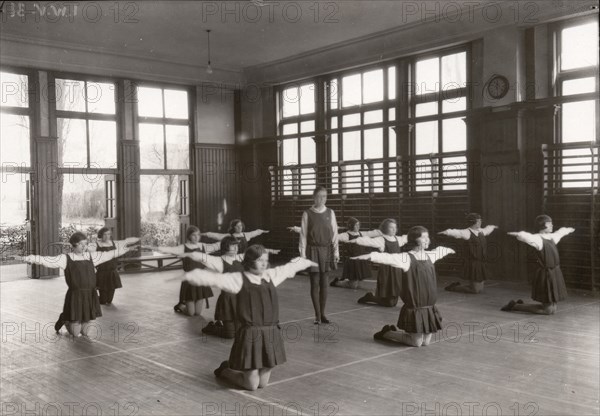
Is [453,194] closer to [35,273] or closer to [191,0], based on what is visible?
[191,0]

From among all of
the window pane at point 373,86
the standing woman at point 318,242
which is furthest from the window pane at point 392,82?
the standing woman at point 318,242

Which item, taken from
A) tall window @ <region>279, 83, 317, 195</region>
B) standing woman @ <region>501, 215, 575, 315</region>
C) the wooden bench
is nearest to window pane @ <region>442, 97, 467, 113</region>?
tall window @ <region>279, 83, 317, 195</region>

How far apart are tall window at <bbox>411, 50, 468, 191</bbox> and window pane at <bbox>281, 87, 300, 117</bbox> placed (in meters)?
2.95

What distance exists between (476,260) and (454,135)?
2.50m

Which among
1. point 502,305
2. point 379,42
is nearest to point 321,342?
point 502,305

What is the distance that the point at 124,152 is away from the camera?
11414 mm

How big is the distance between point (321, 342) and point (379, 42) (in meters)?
6.62

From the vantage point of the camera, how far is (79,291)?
230 inches

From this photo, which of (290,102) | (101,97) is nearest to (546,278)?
(290,102)

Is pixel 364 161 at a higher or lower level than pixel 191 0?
lower

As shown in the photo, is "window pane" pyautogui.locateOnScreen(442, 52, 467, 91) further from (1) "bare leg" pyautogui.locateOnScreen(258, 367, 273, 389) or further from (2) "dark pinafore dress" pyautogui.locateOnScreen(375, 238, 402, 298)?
(1) "bare leg" pyautogui.locateOnScreen(258, 367, 273, 389)

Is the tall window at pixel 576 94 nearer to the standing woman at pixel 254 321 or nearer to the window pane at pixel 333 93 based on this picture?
the window pane at pixel 333 93

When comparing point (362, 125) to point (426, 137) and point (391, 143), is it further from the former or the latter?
point (426, 137)

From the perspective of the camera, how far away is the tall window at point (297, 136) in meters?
11.9
